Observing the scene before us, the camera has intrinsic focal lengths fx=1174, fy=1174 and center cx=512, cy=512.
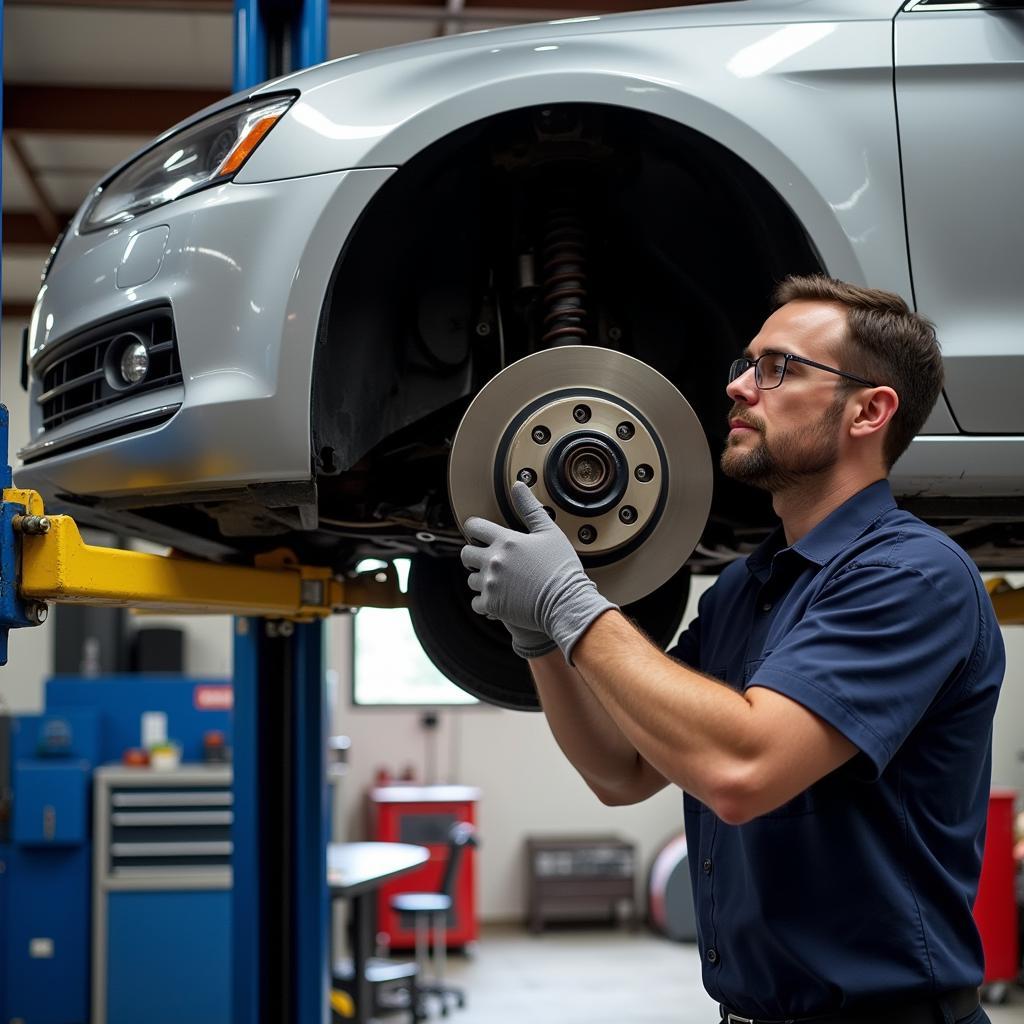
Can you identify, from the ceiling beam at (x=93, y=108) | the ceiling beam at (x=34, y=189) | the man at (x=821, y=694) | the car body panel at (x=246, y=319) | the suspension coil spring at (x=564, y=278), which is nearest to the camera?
the man at (x=821, y=694)

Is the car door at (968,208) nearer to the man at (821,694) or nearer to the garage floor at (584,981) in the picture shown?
the man at (821,694)

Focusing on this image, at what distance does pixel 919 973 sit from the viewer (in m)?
1.10

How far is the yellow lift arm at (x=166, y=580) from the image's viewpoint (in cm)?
130

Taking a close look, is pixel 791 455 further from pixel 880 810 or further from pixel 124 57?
pixel 124 57

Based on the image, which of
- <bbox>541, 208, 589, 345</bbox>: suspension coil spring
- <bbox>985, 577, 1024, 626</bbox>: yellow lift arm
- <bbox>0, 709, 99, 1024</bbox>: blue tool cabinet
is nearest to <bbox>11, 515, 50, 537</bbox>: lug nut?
<bbox>541, 208, 589, 345</bbox>: suspension coil spring

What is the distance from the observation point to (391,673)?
7246 mm

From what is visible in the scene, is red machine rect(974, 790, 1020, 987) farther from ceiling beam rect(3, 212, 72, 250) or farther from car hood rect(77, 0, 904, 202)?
ceiling beam rect(3, 212, 72, 250)

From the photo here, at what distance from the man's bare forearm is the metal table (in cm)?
240

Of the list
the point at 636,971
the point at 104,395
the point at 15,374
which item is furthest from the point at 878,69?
the point at 15,374

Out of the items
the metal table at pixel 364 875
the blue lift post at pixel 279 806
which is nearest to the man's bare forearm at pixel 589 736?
the blue lift post at pixel 279 806

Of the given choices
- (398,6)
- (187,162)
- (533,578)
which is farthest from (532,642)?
(398,6)

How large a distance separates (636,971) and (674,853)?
2.70 ft

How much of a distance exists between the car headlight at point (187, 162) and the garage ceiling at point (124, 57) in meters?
2.83

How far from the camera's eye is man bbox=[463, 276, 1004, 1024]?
3.34 ft
